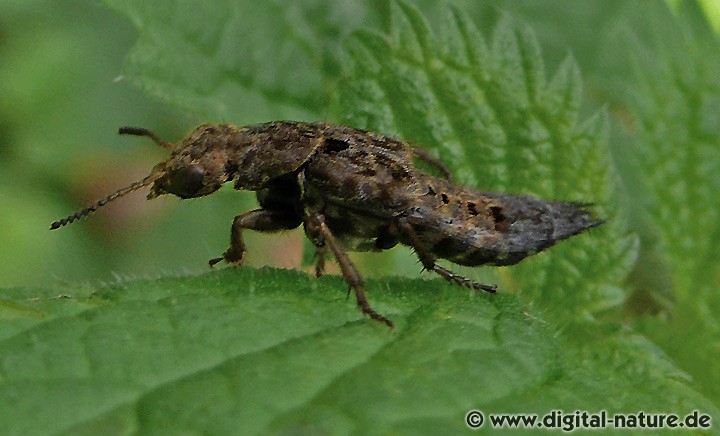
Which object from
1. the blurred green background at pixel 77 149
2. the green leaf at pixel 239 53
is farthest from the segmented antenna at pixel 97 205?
the blurred green background at pixel 77 149

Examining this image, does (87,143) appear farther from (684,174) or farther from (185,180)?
(684,174)

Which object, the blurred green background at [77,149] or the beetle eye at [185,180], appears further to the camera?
the blurred green background at [77,149]

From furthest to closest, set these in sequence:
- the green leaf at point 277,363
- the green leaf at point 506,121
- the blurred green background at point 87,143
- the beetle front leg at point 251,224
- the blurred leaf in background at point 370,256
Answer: the blurred green background at point 87,143 < the green leaf at point 506,121 < the beetle front leg at point 251,224 < the blurred leaf in background at point 370,256 < the green leaf at point 277,363

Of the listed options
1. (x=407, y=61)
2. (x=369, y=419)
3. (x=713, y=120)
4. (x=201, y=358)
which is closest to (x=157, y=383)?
(x=201, y=358)

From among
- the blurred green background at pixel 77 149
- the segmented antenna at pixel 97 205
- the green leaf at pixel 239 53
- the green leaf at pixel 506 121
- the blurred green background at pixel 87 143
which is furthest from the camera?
the blurred green background at pixel 77 149

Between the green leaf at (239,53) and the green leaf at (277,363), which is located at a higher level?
the green leaf at (239,53)

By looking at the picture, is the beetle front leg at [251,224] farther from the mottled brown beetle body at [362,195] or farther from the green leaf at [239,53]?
the green leaf at [239,53]

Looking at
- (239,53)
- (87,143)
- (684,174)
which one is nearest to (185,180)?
(239,53)

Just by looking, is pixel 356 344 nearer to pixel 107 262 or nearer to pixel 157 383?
pixel 157 383

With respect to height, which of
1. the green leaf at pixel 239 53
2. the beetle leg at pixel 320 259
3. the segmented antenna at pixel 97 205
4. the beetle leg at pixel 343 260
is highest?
the green leaf at pixel 239 53
